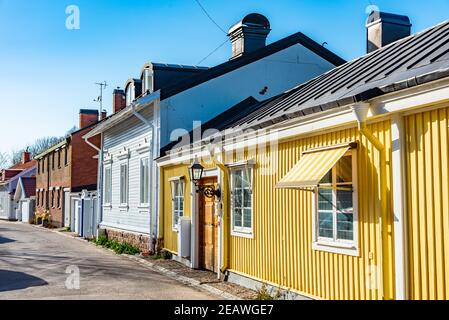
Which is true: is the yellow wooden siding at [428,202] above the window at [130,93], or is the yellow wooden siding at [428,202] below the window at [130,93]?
below

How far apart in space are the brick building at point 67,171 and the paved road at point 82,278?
34.9 feet

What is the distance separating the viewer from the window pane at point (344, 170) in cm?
749

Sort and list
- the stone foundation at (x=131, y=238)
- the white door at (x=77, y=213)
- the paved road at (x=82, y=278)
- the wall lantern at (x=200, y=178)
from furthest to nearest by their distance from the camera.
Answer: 1. the white door at (x=77, y=213)
2. the stone foundation at (x=131, y=238)
3. the wall lantern at (x=200, y=178)
4. the paved road at (x=82, y=278)

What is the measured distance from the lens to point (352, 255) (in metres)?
7.22

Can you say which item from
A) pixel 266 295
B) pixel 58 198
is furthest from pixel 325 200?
pixel 58 198

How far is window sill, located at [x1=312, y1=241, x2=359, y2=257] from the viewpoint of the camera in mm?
7211

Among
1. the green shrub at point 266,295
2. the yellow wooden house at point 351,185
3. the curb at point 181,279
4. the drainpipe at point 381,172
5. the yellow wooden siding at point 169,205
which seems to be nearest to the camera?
the yellow wooden house at point 351,185

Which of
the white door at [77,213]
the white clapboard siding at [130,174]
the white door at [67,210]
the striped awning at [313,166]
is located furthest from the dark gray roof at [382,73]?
the white door at [67,210]

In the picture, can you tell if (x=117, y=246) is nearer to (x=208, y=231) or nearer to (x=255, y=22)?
(x=208, y=231)

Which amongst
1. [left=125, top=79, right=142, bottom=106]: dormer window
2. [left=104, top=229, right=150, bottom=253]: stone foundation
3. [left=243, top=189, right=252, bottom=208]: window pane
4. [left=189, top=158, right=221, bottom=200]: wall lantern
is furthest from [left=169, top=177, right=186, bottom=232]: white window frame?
[left=125, top=79, right=142, bottom=106]: dormer window

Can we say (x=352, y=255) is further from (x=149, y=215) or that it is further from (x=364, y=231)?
(x=149, y=215)

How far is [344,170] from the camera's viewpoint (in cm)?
759

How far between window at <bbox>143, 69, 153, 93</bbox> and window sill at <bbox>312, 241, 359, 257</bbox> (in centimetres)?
1156

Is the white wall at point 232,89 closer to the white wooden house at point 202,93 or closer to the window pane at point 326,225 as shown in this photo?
the white wooden house at point 202,93
